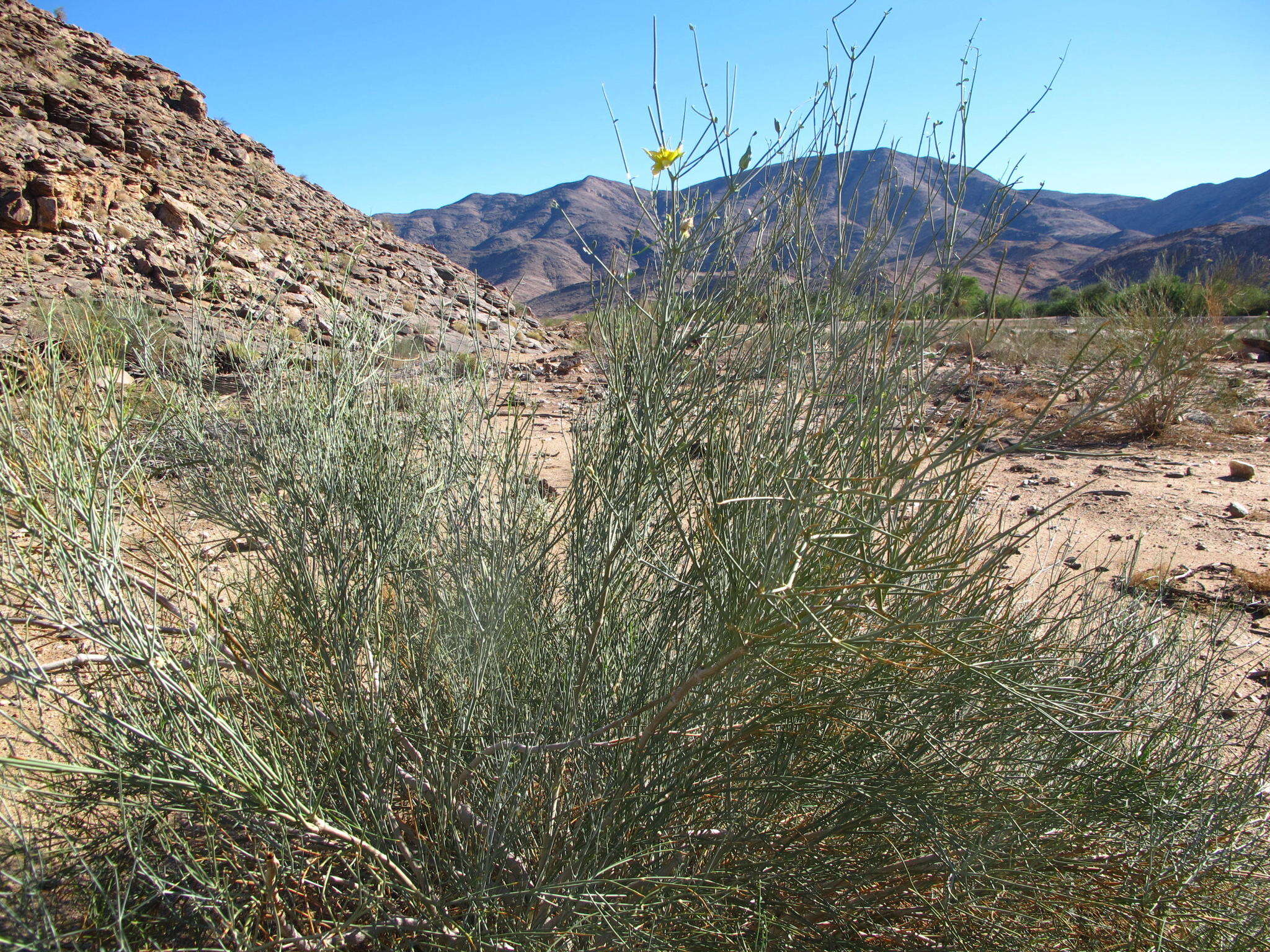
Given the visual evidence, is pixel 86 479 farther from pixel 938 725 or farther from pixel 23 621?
pixel 938 725

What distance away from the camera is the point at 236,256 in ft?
39.1

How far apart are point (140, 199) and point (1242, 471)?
59.5ft

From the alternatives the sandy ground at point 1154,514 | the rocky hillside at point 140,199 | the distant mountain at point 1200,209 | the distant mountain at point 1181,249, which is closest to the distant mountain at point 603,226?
the distant mountain at point 1200,209

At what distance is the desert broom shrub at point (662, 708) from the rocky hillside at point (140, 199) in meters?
6.01

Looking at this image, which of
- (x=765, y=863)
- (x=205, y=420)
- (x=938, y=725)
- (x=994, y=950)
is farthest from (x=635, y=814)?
(x=205, y=420)

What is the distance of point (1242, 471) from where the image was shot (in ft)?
22.0

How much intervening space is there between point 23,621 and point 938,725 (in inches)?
76.9

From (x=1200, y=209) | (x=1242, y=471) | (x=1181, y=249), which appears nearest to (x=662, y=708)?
(x=1242, y=471)

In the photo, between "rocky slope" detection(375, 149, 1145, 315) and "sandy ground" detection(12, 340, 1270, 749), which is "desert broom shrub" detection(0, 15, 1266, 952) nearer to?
"sandy ground" detection(12, 340, 1270, 749)

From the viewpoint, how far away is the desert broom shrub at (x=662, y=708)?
142cm

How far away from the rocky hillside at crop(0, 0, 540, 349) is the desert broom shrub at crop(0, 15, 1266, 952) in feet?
19.7

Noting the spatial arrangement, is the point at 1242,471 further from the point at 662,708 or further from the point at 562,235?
the point at 562,235

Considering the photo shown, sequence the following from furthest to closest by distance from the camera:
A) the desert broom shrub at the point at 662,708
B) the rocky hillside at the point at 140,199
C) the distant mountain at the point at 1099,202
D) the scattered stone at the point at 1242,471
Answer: the distant mountain at the point at 1099,202 < the rocky hillside at the point at 140,199 < the scattered stone at the point at 1242,471 < the desert broom shrub at the point at 662,708

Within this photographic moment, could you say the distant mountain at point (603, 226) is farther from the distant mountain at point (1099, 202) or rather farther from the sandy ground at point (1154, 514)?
the sandy ground at point (1154, 514)
